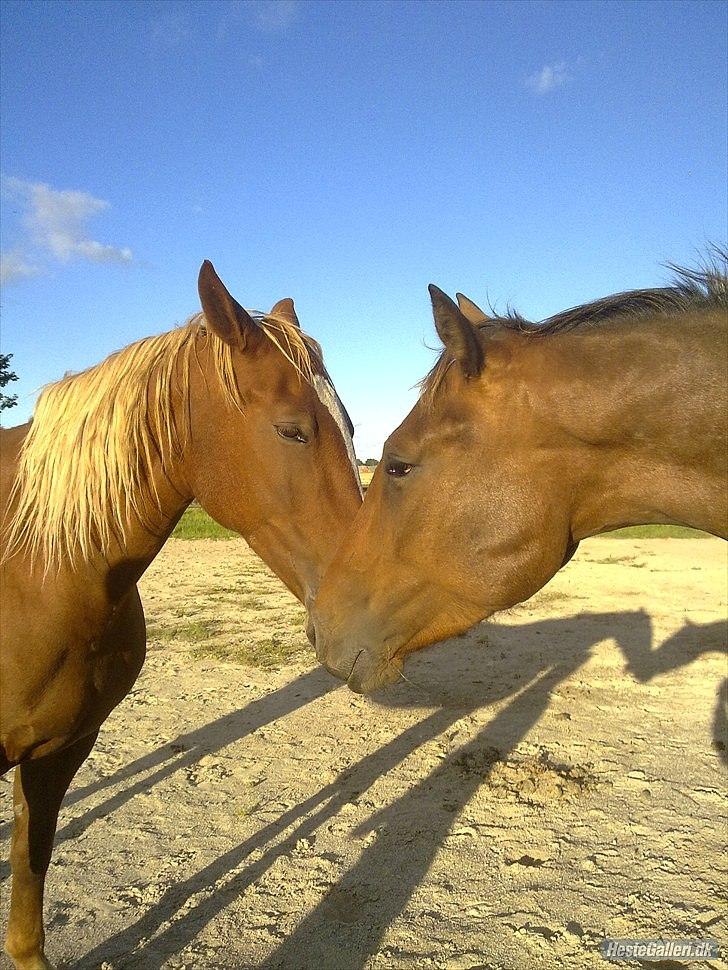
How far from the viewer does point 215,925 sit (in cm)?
335

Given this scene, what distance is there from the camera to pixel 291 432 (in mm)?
2412

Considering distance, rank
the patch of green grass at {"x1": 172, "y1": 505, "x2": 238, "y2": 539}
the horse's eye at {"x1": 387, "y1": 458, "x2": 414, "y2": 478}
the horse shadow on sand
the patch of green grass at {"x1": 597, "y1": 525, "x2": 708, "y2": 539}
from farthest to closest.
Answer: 1. the patch of green grass at {"x1": 597, "y1": 525, "x2": 708, "y2": 539}
2. the patch of green grass at {"x1": 172, "y1": 505, "x2": 238, "y2": 539}
3. the horse shadow on sand
4. the horse's eye at {"x1": 387, "y1": 458, "x2": 414, "y2": 478}

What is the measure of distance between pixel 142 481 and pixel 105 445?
0.64 ft

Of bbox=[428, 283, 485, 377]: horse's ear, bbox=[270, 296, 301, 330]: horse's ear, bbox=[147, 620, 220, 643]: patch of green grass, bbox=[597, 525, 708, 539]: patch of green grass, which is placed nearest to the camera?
bbox=[428, 283, 485, 377]: horse's ear

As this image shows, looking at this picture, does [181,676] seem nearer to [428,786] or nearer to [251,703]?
[251,703]

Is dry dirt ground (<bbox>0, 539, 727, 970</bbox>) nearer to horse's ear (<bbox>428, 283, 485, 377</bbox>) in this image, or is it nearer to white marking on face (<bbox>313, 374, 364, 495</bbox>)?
white marking on face (<bbox>313, 374, 364, 495</bbox>)

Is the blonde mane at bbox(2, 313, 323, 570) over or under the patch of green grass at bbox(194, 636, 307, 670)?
over

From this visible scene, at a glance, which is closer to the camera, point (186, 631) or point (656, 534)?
point (186, 631)

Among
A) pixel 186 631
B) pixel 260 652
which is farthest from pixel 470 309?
pixel 186 631

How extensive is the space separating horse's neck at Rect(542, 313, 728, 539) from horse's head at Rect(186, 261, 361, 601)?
0.88m

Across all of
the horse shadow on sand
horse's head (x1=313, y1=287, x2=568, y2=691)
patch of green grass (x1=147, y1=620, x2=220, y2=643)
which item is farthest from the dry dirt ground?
horse's head (x1=313, y1=287, x2=568, y2=691)

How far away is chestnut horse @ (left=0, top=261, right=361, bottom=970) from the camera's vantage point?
2393mm

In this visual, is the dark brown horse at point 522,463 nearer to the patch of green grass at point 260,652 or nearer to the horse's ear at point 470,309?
the horse's ear at point 470,309

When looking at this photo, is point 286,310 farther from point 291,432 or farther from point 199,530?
point 199,530
